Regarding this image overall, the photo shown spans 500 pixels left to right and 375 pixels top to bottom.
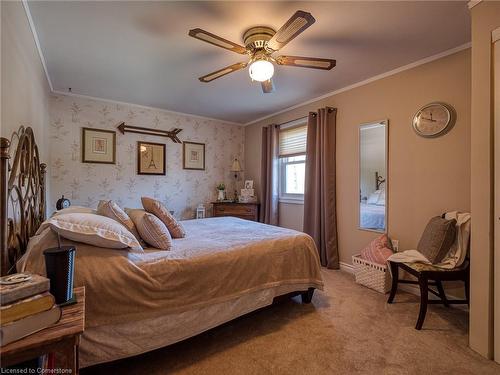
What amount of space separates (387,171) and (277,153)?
76.0 inches

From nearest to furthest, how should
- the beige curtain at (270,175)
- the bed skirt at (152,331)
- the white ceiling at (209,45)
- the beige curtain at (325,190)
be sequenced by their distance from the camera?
the bed skirt at (152,331), the white ceiling at (209,45), the beige curtain at (325,190), the beige curtain at (270,175)

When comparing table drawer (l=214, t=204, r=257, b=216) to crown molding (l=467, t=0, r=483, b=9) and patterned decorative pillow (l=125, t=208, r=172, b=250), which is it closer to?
patterned decorative pillow (l=125, t=208, r=172, b=250)

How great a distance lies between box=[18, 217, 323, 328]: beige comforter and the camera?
4.41ft

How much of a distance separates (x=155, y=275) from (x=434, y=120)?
9.46ft

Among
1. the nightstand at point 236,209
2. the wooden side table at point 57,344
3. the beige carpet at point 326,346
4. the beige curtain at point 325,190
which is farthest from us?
the nightstand at point 236,209

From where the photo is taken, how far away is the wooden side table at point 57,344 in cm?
77

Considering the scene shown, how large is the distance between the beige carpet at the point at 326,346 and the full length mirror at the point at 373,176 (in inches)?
39.9

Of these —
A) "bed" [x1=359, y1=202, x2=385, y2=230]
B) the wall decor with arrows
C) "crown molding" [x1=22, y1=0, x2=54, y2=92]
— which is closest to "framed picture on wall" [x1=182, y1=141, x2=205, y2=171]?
the wall decor with arrows

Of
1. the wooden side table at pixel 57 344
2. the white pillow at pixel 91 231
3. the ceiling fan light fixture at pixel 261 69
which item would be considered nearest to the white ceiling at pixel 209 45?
the ceiling fan light fixture at pixel 261 69

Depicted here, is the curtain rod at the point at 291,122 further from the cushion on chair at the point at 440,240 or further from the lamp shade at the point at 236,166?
the cushion on chair at the point at 440,240

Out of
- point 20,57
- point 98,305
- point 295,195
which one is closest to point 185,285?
point 98,305

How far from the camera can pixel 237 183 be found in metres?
5.21

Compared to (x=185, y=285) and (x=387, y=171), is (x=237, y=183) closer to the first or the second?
(x=387, y=171)

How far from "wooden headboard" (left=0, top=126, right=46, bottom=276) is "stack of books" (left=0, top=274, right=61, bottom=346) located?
0.46 metres
